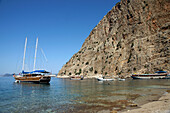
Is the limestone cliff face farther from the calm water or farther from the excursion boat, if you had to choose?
the calm water

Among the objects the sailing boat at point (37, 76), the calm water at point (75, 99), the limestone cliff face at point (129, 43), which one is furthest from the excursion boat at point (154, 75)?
the sailing boat at point (37, 76)

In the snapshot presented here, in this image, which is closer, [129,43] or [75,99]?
[75,99]

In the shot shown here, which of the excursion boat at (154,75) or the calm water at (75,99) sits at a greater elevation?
the excursion boat at (154,75)

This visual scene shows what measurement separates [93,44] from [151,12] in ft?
159

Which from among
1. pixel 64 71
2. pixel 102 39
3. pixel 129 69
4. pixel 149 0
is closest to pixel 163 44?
pixel 129 69

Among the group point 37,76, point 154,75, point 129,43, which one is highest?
point 129,43

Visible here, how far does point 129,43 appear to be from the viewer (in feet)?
316

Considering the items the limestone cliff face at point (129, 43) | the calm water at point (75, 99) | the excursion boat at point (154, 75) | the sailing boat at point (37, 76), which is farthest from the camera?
the limestone cliff face at point (129, 43)

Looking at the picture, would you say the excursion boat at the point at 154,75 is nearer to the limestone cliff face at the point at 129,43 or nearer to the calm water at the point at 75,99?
the limestone cliff face at the point at 129,43

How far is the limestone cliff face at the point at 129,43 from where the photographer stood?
276 ft

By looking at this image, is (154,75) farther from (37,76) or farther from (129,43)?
(37,76)

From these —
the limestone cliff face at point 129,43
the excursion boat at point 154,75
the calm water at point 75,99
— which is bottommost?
the calm water at point 75,99

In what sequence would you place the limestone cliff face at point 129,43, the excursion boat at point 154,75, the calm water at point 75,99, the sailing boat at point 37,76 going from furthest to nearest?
the limestone cliff face at point 129,43 → the excursion boat at point 154,75 → the sailing boat at point 37,76 → the calm water at point 75,99

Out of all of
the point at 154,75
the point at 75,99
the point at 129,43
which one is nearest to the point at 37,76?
the point at 75,99
